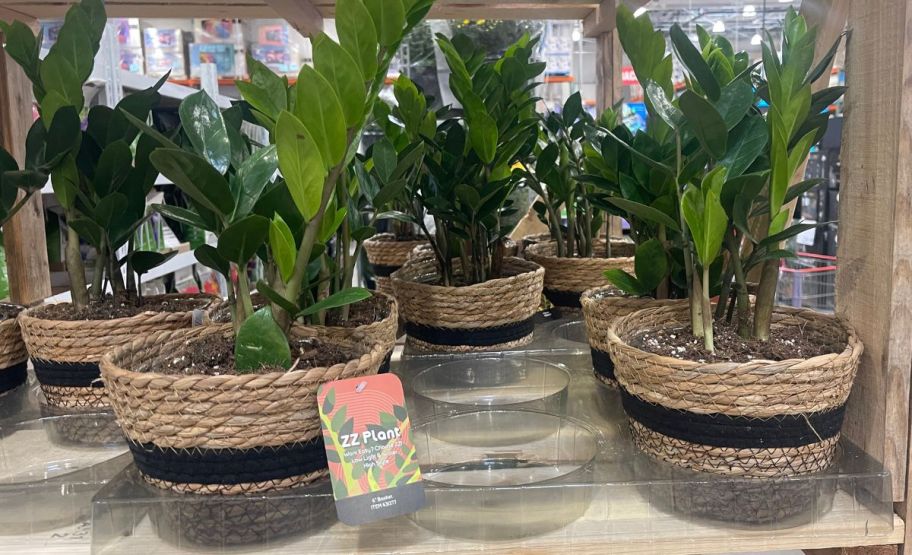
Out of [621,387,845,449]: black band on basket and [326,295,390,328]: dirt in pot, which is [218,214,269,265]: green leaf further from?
[621,387,845,449]: black band on basket

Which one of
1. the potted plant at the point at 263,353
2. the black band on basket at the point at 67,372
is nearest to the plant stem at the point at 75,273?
the black band on basket at the point at 67,372

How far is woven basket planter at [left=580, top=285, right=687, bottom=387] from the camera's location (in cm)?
97

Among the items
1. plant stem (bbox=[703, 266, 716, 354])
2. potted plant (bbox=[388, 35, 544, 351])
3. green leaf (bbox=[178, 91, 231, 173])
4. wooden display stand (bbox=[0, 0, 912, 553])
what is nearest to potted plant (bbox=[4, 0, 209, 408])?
green leaf (bbox=[178, 91, 231, 173])

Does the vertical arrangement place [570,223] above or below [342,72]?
below

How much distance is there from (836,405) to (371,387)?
0.47 m

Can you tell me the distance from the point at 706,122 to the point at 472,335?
0.59 meters

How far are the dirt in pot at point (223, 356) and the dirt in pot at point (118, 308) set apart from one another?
10.6 inches

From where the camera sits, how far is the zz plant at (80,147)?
91 centimetres

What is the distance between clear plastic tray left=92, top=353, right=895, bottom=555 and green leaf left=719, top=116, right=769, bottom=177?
0.34 meters

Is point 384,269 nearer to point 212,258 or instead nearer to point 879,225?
point 212,258

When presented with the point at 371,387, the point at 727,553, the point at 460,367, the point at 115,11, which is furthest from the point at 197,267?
the point at 727,553

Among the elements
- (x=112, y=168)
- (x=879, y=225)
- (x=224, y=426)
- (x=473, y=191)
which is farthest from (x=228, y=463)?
(x=879, y=225)

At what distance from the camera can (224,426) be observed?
647mm

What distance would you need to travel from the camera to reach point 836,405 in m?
0.71
